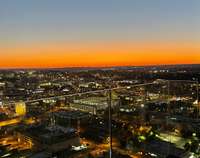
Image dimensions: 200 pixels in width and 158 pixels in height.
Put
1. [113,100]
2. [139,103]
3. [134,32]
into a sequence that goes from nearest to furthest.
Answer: [113,100]
[139,103]
[134,32]

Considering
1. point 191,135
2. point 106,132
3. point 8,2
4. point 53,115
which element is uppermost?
point 8,2

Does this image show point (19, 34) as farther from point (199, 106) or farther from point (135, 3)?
Answer: point (199, 106)

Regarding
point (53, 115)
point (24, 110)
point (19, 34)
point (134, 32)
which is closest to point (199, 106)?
point (53, 115)

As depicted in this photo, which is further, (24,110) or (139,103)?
(139,103)

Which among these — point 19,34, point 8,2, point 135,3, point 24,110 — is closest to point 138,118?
point 24,110

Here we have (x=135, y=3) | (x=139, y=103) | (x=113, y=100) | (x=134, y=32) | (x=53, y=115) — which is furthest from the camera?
(x=134, y=32)

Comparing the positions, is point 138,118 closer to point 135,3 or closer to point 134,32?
point 135,3

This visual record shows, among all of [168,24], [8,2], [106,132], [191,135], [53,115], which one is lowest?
[191,135]

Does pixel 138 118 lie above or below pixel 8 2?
below

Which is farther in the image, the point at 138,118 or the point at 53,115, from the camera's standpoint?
the point at 138,118
